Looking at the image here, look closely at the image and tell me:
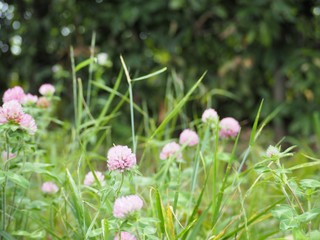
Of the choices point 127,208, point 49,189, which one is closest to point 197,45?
point 49,189

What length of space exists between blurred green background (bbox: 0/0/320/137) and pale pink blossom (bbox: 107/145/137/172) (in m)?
2.03

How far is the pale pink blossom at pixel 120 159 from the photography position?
732mm

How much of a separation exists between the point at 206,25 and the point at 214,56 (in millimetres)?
210

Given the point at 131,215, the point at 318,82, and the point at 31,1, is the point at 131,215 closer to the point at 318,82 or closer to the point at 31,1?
the point at 318,82

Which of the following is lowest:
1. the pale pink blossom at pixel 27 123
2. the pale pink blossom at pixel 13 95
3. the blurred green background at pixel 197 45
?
the blurred green background at pixel 197 45

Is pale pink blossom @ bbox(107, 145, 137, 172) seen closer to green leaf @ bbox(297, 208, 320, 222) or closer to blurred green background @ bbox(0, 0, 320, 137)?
green leaf @ bbox(297, 208, 320, 222)

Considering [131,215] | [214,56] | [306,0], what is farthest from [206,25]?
[131,215]

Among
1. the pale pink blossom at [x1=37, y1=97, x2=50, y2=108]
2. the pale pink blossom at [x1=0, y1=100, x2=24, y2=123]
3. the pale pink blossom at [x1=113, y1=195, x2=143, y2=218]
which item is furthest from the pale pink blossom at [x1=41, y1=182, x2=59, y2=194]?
the pale pink blossom at [x1=113, y1=195, x2=143, y2=218]

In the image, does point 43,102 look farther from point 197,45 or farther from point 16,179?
point 197,45

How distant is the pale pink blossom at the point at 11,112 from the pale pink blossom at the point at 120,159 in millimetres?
188

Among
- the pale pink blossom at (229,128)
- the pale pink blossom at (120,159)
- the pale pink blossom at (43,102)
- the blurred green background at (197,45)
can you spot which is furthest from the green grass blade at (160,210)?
the blurred green background at (197,45)

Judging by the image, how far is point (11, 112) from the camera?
79 cm

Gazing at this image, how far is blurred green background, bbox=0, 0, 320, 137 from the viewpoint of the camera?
2.73 m

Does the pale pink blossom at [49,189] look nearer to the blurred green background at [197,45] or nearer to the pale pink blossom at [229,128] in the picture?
the pale pink blossom at [229,128]
